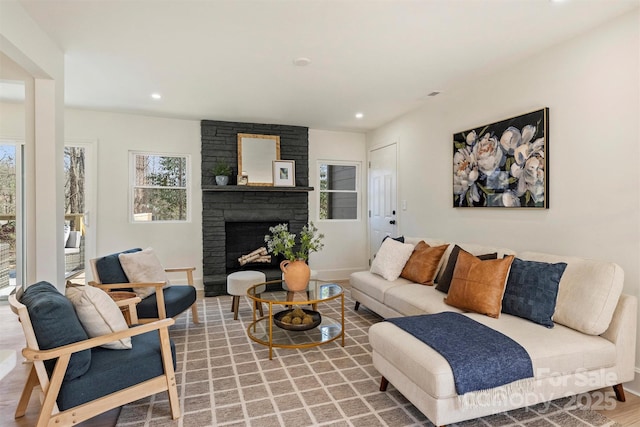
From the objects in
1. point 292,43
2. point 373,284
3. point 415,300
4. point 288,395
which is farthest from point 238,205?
A: point 288,395

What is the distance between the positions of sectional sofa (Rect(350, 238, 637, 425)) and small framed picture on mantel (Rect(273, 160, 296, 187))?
3.47m

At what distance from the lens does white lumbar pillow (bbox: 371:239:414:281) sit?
365 centimetres

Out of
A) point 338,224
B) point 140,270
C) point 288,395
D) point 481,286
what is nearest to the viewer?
point 288,395

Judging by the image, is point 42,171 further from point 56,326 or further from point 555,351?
point 555,351

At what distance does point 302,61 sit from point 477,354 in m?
2.65

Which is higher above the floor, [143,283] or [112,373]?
[143,283]

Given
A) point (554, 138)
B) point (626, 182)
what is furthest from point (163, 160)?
point (626, 182)

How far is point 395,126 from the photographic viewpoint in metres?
5.14

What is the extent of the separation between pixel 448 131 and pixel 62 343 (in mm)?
3959

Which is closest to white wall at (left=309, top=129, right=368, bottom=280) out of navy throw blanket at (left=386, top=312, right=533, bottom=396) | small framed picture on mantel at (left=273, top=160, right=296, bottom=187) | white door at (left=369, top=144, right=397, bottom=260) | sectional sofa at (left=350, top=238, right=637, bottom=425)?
white door at (left=369, top=144, right=397, bottom=260)

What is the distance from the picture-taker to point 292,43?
2.77 metres

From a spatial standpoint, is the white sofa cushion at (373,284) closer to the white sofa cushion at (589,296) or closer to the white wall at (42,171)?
the white sofa cushion at (589,296)

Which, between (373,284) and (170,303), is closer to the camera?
(170,303)

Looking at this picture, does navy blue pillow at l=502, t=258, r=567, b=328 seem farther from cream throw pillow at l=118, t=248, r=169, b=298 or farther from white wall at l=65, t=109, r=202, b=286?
white wall at l=65, t=109, r=202, b=286
